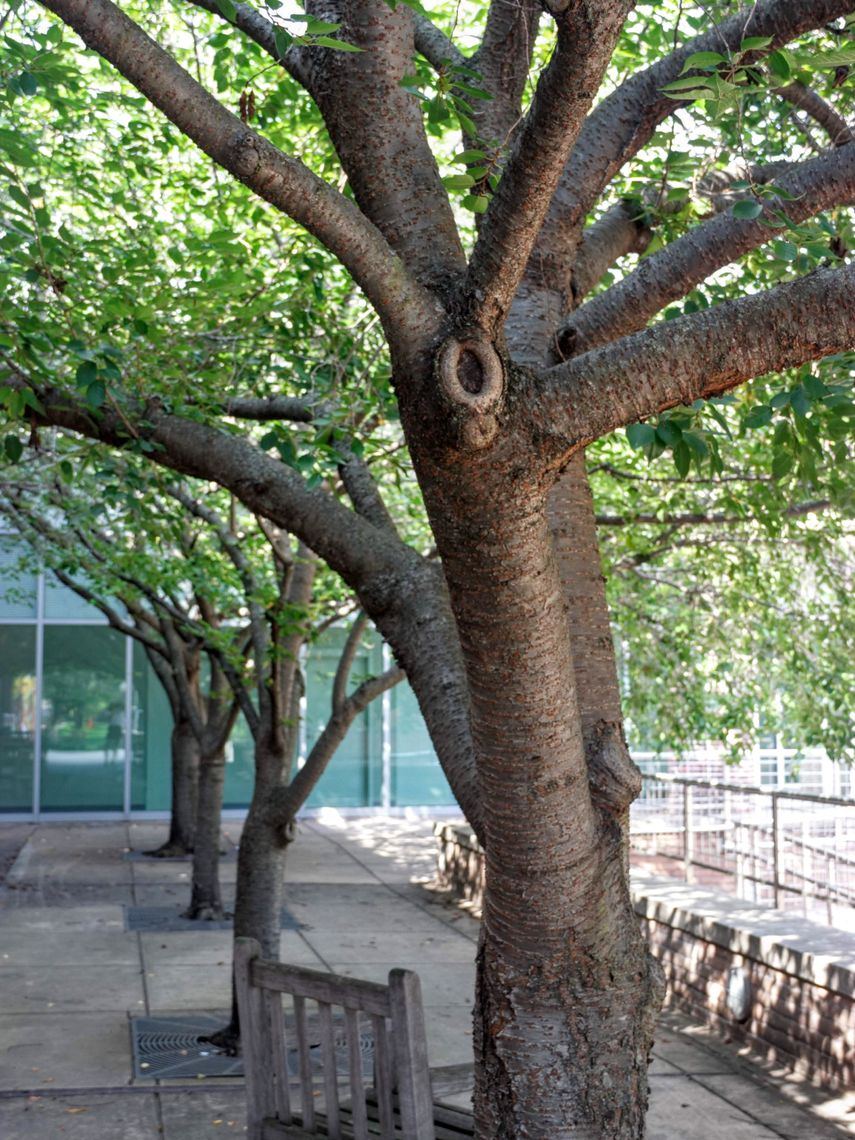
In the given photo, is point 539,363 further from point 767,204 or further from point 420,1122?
point 420,1122

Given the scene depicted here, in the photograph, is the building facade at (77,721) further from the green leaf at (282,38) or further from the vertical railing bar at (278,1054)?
the green leaf at (282,38)

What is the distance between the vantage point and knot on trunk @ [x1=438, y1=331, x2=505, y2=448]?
2787 mm

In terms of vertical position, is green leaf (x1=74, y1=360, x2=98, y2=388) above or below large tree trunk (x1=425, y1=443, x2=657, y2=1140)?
above

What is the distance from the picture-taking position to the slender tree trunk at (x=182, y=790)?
632 inches

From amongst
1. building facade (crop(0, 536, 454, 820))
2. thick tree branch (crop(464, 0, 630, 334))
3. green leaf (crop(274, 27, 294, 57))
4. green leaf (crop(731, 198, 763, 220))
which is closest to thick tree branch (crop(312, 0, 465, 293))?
green leaf (crop(274, 27, 294, 57))

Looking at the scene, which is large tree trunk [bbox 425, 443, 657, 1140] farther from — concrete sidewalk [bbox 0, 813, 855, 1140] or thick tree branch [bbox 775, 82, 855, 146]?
concrete sidewalk [bbox 0, 813, 855, 1140]

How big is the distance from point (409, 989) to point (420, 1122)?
1.26 feet

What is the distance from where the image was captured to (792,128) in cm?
672

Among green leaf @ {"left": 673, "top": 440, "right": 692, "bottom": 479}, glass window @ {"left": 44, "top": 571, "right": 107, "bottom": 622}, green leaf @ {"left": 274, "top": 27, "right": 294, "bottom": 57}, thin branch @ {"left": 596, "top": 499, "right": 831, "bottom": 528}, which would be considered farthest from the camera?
glass window @ {"left": 44, "top": 571, "right": 107, "bottom": 622}

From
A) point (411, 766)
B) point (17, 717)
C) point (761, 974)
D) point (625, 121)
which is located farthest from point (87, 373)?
point (411, 766)

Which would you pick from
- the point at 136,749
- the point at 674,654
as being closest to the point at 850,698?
the point at 674,654

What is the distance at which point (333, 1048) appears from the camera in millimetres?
4266

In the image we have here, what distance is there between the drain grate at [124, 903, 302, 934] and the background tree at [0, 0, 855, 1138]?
306 inches

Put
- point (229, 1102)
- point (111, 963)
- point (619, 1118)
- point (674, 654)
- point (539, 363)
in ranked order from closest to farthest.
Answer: point (619, 1118) < point (539, 363) < point (229, 1102) < point (111, 963) < point (674, 654)
